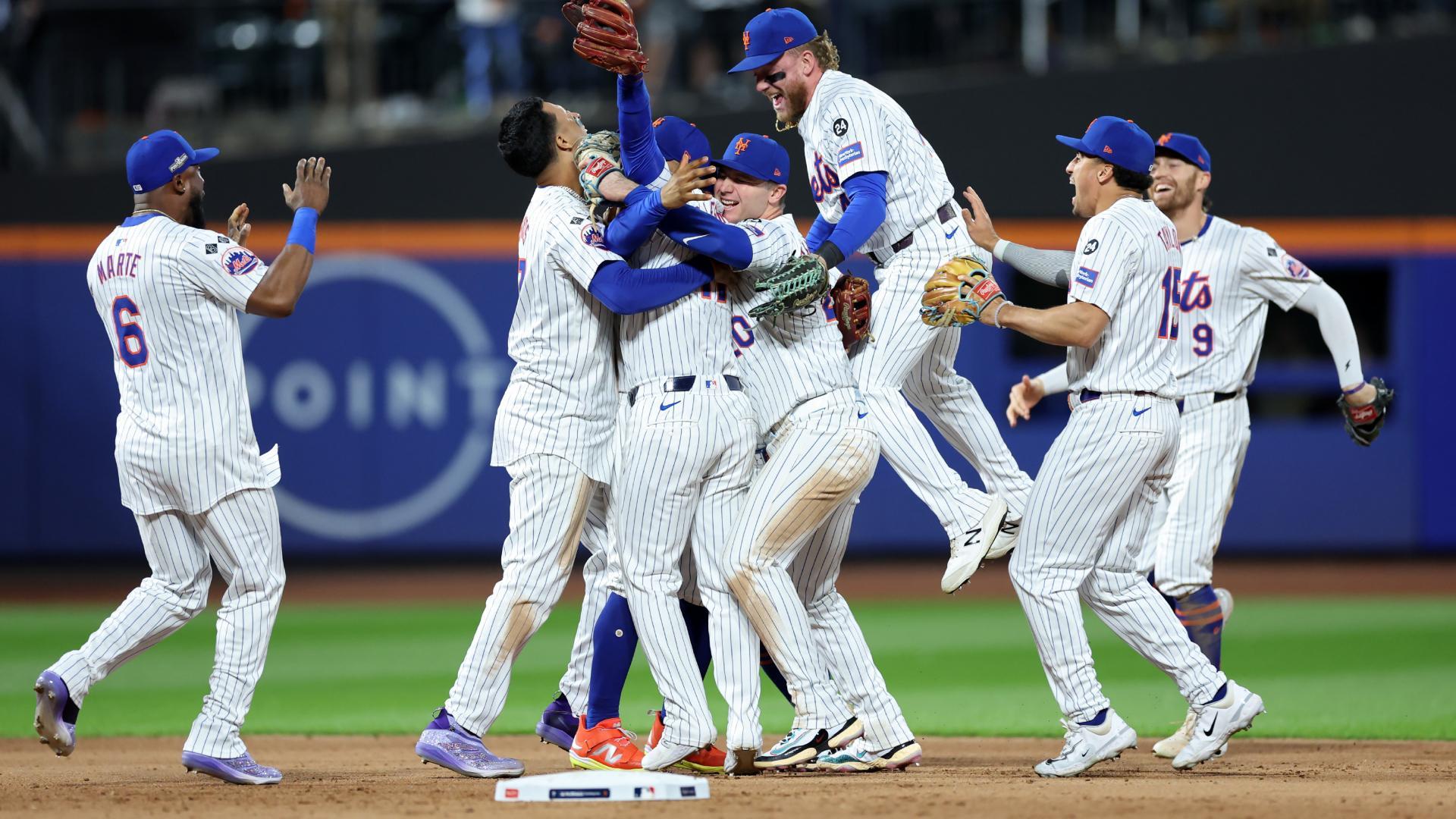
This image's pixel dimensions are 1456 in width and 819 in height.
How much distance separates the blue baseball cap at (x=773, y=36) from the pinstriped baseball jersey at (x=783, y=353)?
79 cm

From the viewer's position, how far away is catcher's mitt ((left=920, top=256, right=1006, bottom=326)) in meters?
A: 5.14

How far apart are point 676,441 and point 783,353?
1.60 feet

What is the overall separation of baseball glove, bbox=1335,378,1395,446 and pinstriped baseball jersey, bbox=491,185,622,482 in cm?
287

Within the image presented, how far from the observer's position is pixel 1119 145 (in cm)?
524

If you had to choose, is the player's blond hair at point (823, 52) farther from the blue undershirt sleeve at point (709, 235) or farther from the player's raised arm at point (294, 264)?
the player's raised arm at point (294, 264)

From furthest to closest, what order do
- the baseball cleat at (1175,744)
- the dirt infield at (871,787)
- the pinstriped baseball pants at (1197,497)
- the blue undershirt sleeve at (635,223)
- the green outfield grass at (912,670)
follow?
the green outfield grass at (912,670) → the pinstriped baseball pants at (1197,497) → the baseball cleat at (1175,744) → the blue undershirt sleeve at (635,223) → the dirt infield at (871,787)

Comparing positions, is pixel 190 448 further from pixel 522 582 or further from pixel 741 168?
pixel 741 168

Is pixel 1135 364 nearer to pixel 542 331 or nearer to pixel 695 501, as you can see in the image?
pixel 695 501

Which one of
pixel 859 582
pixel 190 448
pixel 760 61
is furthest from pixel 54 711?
pixel 859 582

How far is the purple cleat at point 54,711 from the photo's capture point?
5.02 meters

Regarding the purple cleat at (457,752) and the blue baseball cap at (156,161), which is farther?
the blue baseball cap at (156,161)

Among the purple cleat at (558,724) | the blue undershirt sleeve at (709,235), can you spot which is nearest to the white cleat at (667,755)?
the purple cleat at (558,724)

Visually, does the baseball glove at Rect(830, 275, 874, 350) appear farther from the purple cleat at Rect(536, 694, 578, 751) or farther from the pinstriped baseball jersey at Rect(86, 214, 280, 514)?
the pinstriped baseball jersey at Rect(86, 214, 280, 514)

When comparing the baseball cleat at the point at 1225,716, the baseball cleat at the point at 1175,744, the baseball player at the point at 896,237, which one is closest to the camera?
the baseball cleat at the point at 1225,716
